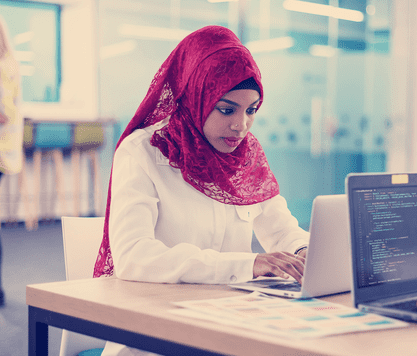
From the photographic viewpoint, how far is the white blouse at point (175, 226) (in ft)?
3.47

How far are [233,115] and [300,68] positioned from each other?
4593 millimetres

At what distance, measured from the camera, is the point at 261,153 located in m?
1.53

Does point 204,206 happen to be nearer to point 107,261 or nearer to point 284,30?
point 107,261

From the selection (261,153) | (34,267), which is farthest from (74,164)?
(261,153)

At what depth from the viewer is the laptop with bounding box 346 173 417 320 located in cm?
85

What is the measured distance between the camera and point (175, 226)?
1.29 meters

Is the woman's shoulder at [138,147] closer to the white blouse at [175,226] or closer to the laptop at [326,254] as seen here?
the white blouse at [175,226]

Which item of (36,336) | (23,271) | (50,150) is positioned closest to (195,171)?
(36,336)

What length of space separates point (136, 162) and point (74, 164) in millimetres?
4854

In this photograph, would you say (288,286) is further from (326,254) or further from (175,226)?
(175,226)

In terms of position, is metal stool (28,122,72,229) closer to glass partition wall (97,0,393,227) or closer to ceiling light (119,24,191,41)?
glass partition wall (97,0,393,227)

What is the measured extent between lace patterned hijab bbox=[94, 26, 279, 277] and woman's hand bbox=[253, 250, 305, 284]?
296 mm

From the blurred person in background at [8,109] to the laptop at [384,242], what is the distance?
6.96ft

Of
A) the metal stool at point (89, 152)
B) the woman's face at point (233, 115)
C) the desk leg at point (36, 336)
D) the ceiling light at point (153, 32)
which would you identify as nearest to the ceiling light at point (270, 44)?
the ceiling light at point (153, 32)
